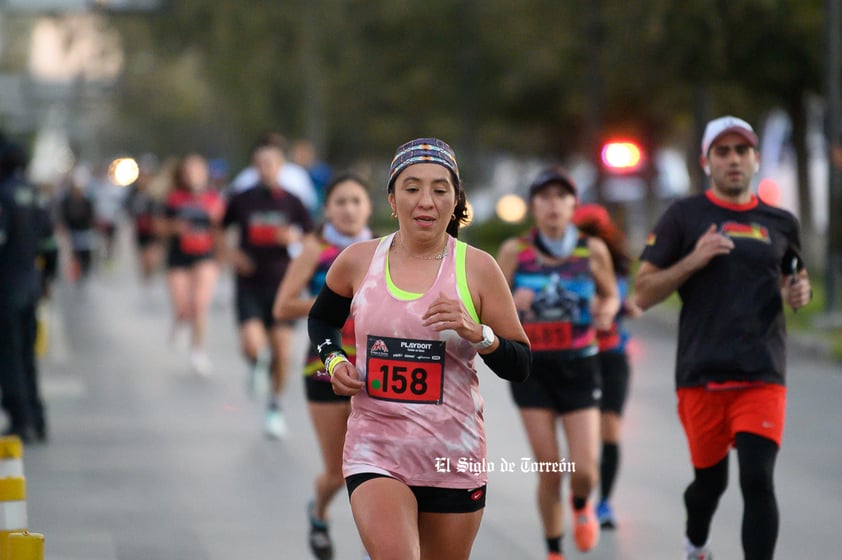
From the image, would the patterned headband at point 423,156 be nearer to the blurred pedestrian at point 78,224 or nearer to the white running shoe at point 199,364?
the white running shoe at point 199,364

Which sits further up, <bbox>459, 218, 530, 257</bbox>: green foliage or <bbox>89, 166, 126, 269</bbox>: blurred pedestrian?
<bbox>89, 166, 126, 269</bbox>: blurred pedestrian

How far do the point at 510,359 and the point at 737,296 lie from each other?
1728 mm

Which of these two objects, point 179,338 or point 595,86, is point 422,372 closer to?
point 179,338

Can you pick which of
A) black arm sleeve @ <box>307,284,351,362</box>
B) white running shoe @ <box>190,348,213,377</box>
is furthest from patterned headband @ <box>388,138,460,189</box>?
white running shoe @ <box>190,348,213,377</box>

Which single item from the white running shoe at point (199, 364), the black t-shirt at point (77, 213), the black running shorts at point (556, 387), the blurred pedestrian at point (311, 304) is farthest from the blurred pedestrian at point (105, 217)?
the black running shorts at point (556, 387)

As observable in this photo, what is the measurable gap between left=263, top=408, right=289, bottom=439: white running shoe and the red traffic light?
25.6 feet

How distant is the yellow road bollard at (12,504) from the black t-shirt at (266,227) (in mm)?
6249

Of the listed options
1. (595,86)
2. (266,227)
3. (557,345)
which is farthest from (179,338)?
(557,345)

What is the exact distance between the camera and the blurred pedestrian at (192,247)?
627 inches

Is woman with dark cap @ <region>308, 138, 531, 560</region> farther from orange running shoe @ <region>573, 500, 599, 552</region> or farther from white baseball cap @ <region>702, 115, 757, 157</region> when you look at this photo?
orange running shoe @ <region>573, 500, 599, 552</region>

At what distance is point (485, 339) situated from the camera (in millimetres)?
4855

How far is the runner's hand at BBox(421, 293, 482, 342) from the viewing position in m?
4.77

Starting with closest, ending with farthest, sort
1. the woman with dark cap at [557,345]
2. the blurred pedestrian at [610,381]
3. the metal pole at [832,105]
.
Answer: the woman with dark cap at [557,345] < the blurred pedestrian at [610,381] < the metal pole at [832,105]

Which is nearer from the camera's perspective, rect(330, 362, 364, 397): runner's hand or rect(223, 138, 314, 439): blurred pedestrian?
rect(330, 362, 364, 397): runner's hand
